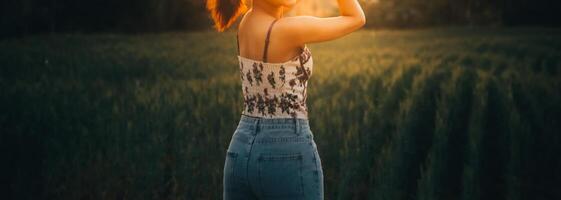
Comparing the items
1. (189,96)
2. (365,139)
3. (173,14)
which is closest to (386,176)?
(365,139)

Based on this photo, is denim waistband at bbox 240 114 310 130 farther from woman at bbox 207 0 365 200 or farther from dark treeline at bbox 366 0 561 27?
dark treeline at bbox 366 0 561 27

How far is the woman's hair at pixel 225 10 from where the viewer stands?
180 centimetres

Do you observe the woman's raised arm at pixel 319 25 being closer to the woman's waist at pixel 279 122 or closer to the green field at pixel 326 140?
the woman's waist at pixel 279 122

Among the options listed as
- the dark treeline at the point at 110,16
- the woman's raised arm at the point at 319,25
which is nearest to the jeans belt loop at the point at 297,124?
the woman's raised arm at the point at 319,25

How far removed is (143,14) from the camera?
30000 mm

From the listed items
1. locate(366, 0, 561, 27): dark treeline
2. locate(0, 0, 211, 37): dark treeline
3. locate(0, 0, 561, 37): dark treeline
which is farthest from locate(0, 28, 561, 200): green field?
locate(366, 0, 561, 27): dark treeline

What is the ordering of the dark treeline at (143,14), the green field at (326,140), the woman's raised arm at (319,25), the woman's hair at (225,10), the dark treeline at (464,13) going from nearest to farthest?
the woman's raised arm at (319,25), the woman's hair at (225,10), the green field at (326,140), the dark treeline at (143,14), the dark treeline at (464,13)

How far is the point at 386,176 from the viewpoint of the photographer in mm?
3445

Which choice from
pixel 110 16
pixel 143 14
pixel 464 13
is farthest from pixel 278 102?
pixel 464 13

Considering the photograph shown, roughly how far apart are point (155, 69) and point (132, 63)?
3.47ft

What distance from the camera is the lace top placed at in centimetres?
161

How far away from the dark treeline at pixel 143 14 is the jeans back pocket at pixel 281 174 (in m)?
19.5

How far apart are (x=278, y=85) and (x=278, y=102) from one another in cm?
5

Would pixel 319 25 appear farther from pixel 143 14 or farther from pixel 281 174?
pixel 143 14
